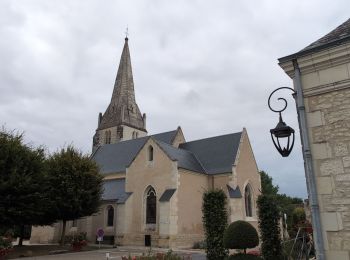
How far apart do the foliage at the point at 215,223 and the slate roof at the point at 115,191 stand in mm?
13945

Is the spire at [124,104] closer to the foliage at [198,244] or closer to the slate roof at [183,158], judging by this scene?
the slate roof at [183,158]

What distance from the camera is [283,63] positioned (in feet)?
25.1

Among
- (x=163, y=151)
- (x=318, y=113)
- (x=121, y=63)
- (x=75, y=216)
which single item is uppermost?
(x=121, y=63)

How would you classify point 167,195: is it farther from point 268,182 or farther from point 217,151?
point 268,182

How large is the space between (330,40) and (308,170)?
281 centimetres

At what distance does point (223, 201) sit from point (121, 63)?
45.6 meters

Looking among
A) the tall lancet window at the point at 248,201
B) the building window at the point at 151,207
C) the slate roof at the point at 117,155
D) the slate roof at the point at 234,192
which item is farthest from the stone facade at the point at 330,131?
the slate roof at the point at 117,155

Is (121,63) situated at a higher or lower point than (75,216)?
higher

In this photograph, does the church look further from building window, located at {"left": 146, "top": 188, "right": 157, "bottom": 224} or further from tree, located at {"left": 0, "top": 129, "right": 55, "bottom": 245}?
tree, located at {"left": 0, "top": 129, "right": 55, "bottom": 245}

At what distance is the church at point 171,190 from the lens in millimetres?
24469

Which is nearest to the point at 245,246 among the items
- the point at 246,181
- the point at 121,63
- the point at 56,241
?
the point at 246,181

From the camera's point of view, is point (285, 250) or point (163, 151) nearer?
point (285, 250)

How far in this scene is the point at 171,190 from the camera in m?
24.5

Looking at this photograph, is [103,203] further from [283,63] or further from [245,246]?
[283,63]
